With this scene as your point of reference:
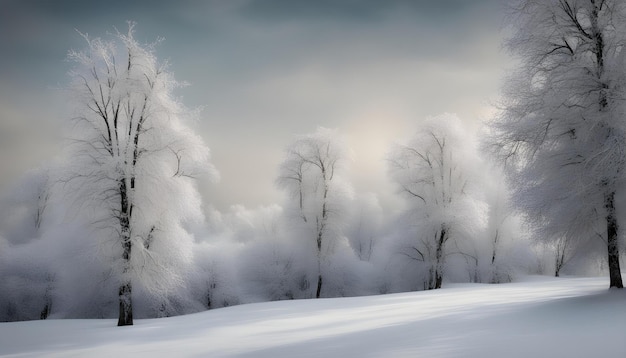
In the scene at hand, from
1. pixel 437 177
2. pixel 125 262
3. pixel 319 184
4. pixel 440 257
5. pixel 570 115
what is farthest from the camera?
pixel 319 184

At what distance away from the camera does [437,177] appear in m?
26.9

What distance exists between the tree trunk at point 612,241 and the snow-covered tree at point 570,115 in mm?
23

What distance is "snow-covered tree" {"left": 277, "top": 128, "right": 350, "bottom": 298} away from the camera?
30.2 metres

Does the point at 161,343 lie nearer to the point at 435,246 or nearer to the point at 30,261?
the point at 435,246

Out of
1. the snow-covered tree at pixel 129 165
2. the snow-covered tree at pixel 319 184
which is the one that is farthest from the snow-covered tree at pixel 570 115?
the snow-covered tree at pixel 319 184

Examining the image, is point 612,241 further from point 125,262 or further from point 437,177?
point 125,262

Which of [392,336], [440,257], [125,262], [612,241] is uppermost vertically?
[612,241]

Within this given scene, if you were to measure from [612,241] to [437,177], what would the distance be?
53.0 feet

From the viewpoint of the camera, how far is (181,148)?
1633cm

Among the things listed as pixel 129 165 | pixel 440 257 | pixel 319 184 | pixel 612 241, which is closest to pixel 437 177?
pixel 440 257

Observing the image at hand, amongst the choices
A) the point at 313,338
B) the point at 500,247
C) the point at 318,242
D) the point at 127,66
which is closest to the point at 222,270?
the point at 318,242

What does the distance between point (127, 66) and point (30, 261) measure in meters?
21.5

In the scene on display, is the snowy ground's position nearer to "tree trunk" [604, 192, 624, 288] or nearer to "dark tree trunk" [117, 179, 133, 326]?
"tree trunk" [604, 192, 624, 288]

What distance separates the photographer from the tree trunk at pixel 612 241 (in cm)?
1064
